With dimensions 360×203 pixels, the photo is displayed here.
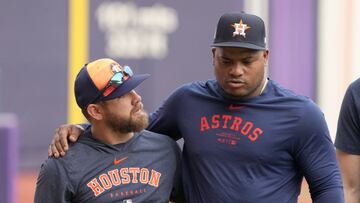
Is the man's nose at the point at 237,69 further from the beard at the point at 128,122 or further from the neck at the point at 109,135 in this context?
the neck at the point at 109,135

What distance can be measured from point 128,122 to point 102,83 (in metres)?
0.19

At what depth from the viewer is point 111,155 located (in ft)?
10.8

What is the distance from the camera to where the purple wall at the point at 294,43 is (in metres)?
10.8

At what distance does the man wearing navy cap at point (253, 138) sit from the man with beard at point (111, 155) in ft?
0.31

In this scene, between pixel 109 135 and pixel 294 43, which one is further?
pixel 294 43

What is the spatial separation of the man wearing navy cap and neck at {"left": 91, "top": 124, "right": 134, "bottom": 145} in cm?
10

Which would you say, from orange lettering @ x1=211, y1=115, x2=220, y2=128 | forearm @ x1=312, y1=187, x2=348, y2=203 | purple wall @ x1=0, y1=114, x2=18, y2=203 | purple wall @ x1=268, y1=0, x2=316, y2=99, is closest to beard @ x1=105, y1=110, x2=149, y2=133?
orange lettering @ x1=211, y1=115, x2=220, y2=128

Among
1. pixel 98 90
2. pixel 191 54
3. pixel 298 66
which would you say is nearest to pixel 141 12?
pixel 191 54

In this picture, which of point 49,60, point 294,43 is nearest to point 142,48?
point 49,60

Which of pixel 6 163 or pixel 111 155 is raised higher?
pixel 111 155

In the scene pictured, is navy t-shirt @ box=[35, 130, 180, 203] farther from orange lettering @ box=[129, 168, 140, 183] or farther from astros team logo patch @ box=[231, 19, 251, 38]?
astros team logo patch @ box=[231, 19, 251, 38]

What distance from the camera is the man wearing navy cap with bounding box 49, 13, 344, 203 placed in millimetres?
3156

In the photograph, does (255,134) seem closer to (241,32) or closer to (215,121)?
(215,121)

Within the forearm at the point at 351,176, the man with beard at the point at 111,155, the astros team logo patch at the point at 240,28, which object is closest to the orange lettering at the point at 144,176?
the man with beard at the point at 111,155
